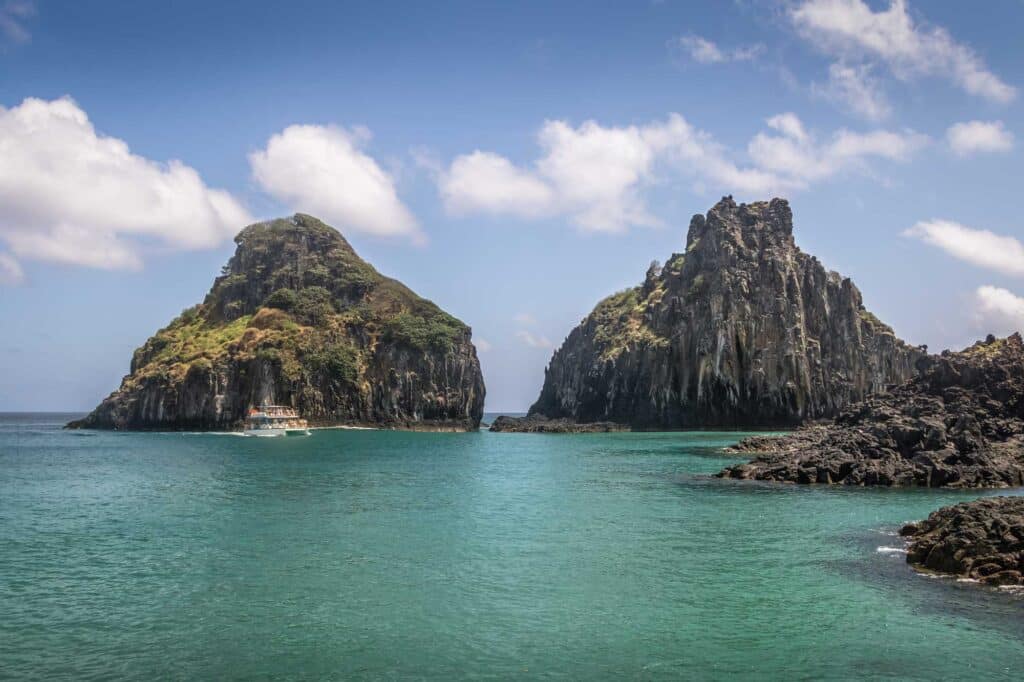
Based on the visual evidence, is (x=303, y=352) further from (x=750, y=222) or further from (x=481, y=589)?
(x=481, y=589)

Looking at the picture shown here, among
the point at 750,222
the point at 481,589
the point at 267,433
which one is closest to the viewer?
the point at 481,589

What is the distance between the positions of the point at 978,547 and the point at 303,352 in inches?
5341

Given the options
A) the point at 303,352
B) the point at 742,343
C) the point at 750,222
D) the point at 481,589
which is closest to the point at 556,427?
the point at 742,343

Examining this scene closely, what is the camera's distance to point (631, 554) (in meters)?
29.5

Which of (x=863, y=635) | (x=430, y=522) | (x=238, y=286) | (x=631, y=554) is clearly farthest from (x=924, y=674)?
(x=238, y=286)

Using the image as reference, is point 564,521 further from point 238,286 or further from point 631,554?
point 238,286

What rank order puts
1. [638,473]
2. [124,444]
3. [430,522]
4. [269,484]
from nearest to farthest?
1. [430,522]
2. [269,484]
3. [638,473]
4. [124,444]

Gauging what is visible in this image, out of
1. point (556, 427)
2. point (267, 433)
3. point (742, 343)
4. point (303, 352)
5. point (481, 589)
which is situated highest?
point (742, 343)

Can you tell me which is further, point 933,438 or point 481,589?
point 933,438

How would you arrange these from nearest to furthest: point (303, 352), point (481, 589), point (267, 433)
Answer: point (481, 589)
point (267, 433)
point (303, 352)

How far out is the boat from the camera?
12602 centimetres

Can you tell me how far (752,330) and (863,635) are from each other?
5188 inches

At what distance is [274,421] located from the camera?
429 ft

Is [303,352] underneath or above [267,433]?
above
